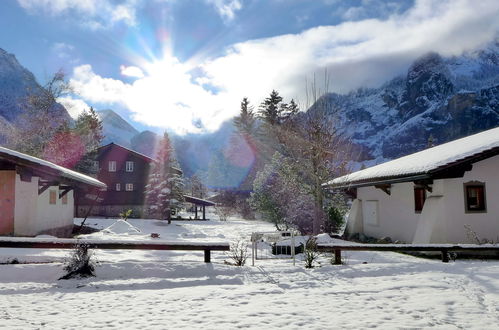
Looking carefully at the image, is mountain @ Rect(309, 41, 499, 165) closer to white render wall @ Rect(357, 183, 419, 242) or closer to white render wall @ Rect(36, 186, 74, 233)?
white render wall @ Rect(357, 183, 419, 242)

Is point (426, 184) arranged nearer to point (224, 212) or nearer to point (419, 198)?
point (419, 198)

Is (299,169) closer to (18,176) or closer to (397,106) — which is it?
(18,176)

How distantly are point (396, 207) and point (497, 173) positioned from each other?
4.13 m

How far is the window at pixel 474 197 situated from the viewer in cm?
1258

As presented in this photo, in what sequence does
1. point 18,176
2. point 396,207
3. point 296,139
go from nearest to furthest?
1. point 18,176
2. point 396,207
3. point 296,139

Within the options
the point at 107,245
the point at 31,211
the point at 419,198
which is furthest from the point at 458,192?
the point at 31,211

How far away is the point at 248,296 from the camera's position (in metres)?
6.50

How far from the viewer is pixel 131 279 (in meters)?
8.08

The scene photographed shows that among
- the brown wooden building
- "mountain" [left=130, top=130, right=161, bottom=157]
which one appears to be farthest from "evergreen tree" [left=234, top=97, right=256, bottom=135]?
"mountain" [left=130, top=130, right=161, bottom=157]

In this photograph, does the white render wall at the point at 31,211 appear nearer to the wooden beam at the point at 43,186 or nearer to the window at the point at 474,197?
the wooden beam at the point at 43,186

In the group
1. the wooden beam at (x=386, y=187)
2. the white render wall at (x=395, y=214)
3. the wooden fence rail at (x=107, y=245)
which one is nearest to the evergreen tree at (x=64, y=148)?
the wooden fence rail at (x=107, y=245)

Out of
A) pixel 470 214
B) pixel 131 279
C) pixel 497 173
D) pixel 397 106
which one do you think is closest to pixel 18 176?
pixel 131 279

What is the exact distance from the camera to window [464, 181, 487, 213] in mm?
12578

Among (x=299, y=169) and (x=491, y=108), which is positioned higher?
(x=491, y=108)
